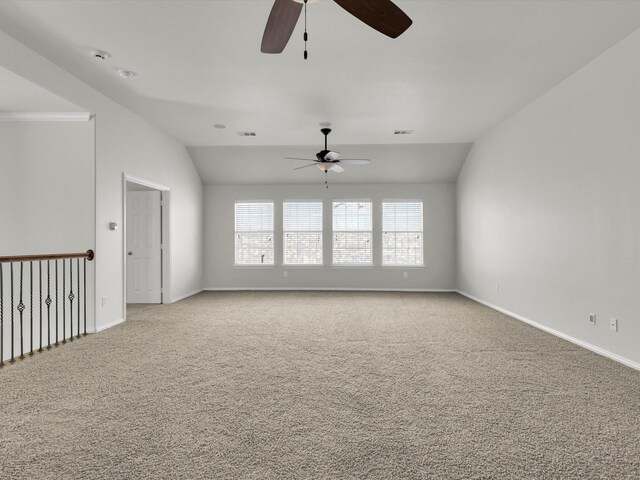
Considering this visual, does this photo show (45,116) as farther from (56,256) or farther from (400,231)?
(400,231)

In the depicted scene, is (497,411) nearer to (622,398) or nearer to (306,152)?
(622,398)

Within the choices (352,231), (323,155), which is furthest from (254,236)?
(323,155)

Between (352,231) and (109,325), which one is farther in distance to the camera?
(352,231)

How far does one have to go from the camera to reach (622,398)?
2.53 metres

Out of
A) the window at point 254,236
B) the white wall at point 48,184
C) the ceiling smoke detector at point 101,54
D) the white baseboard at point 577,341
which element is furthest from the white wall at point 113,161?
the white baseboard at point 577,341

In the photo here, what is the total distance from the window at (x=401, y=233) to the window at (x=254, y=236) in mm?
2791

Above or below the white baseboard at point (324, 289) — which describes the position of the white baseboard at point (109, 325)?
above

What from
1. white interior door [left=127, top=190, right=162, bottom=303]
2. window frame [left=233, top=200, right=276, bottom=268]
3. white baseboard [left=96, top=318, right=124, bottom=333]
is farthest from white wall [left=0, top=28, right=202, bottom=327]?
window frame [left=233, top=200, right=276, bottom=268]

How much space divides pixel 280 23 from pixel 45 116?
389 cm

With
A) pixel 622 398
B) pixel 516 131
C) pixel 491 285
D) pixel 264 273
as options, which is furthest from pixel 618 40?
pixel 264 273

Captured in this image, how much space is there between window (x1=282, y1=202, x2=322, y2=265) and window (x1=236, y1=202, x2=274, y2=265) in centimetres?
39

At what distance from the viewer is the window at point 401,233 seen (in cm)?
837

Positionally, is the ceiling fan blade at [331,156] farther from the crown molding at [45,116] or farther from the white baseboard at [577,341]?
the white baseboard at [577,341]

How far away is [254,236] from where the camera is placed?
337 inches
